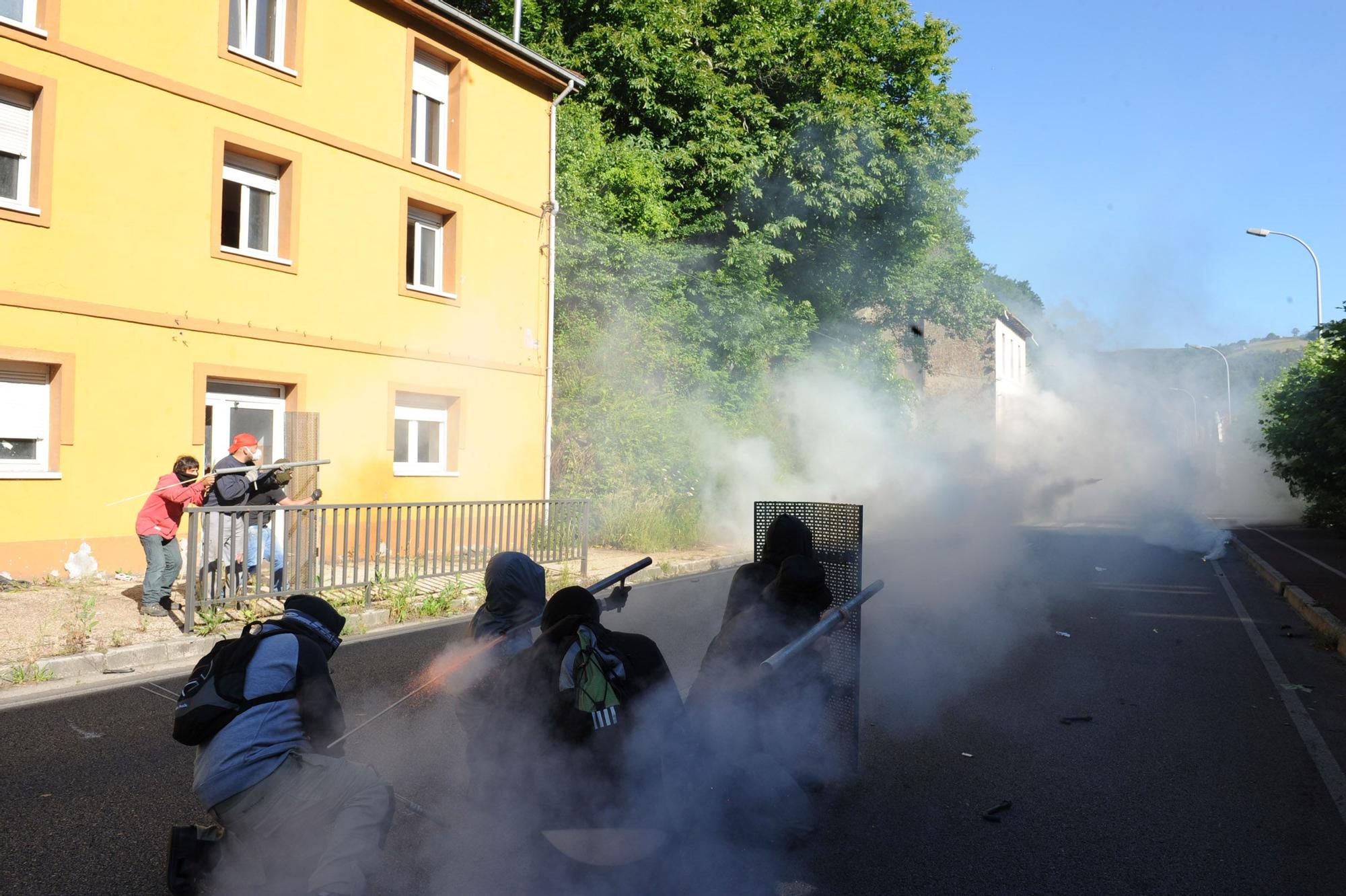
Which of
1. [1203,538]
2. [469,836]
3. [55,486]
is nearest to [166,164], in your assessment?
[55,486]

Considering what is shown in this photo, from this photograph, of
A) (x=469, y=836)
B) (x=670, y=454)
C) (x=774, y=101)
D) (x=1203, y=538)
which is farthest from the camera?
(x=774, y=101)

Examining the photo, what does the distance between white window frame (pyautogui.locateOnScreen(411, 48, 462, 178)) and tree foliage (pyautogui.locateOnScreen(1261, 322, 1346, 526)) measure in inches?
482

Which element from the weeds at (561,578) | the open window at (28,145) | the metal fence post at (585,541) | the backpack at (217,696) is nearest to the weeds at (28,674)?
the backpack at (217,696)

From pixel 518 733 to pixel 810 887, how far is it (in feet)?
3.85

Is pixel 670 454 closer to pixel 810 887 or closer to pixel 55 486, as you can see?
pixel 55 486

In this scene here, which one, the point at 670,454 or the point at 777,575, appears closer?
the point at 777,575

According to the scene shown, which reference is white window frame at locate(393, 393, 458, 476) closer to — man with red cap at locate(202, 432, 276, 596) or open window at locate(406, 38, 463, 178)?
open window at locate(406, 38, 463, 178)

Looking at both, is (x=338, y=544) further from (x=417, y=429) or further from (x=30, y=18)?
(x=30, y=18)

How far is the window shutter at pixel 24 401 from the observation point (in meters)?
9.80

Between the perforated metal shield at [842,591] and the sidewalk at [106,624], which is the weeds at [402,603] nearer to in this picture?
the sidewalk at [106,624]

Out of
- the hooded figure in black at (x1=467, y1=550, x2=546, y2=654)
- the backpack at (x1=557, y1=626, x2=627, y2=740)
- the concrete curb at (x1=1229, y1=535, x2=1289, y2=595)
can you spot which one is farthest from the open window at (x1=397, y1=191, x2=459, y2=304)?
the concrete curb at (x1=1229, y1=535, x2=1289, y2=595)

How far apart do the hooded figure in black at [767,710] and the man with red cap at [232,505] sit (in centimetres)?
530

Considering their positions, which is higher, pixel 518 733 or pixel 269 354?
pixel 269 354

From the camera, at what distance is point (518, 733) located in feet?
9.77
